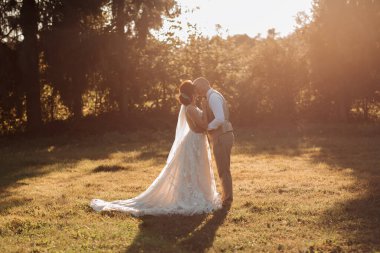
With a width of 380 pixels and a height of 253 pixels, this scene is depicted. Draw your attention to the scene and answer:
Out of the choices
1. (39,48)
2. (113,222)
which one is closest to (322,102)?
(39,48)

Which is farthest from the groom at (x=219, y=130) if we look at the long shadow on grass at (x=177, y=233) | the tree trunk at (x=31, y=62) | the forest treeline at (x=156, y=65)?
the tree trunk at (x=31, y=62)

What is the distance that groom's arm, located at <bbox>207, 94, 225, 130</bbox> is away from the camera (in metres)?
9.80

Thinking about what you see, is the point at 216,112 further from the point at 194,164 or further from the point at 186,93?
the point at 194,164

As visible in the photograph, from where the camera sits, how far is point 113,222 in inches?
361

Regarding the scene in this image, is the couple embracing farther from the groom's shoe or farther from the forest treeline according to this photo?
the forest treeline

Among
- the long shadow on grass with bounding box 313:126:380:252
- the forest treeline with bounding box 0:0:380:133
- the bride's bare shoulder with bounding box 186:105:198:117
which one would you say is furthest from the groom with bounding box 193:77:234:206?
the forest treeline with bounding box 0:0:380:133

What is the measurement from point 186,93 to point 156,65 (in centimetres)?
1877

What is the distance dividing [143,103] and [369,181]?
59.5ft

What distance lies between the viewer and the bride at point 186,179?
10.0 metres

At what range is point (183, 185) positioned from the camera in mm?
10125

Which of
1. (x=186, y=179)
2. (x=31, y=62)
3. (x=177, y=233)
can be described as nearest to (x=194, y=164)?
(x=186, y=179)

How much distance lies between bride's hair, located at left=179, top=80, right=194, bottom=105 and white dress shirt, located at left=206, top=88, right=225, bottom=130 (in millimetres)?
406

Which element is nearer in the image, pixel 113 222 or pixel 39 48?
pixel 113 222

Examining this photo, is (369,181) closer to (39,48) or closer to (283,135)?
(283,135)
